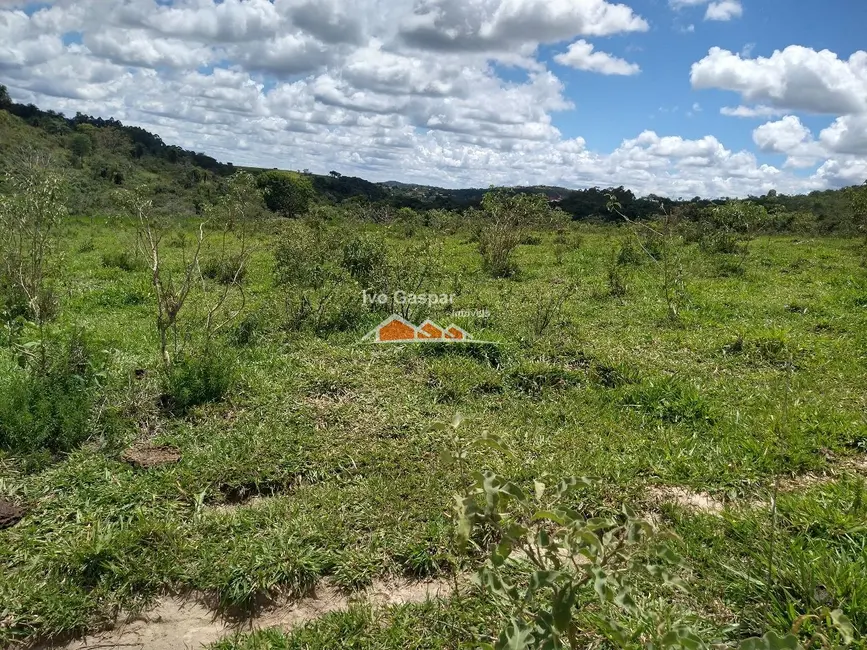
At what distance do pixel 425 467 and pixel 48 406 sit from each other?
251cm

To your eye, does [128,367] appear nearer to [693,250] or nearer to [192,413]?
[192,413]

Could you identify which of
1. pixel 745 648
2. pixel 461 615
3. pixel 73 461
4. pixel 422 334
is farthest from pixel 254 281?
pixel 745 648

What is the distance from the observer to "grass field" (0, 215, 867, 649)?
258cm

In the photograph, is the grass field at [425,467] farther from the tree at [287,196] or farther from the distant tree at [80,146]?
the distant tree at [80,146]

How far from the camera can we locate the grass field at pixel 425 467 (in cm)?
258

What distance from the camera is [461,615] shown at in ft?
8.30

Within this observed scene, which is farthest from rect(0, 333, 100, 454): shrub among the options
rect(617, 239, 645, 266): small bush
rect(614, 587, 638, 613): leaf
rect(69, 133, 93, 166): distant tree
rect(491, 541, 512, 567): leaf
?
rect(69, 133, 93, 166): distant tree

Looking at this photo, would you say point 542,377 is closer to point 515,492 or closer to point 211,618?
point 211,618

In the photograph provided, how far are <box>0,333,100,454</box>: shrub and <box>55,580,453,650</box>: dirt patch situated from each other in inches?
66.4

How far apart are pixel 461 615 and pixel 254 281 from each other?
25.5ft

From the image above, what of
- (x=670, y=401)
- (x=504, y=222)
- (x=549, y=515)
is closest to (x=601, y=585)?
(x=549, y=515)

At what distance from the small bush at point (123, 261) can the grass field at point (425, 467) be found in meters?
3.38

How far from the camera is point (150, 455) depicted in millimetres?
3799

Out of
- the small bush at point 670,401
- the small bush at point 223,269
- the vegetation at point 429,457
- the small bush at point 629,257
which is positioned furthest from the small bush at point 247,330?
the small bush at point 629,257
